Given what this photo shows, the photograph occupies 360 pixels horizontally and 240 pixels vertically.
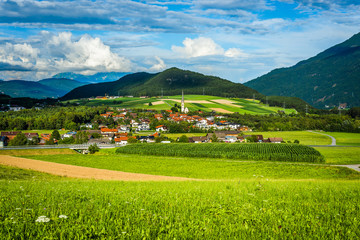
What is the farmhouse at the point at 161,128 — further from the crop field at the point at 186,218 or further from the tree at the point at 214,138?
the crop field at the point at 186,218

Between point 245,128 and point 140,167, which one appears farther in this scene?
point 245,128

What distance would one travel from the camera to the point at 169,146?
71562mm

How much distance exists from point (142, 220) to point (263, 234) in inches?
99.1

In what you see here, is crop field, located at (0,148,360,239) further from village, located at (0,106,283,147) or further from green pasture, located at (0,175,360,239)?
village, located at (0,106,283,147)

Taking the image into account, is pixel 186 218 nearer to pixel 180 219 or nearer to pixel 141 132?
pixel 180 219

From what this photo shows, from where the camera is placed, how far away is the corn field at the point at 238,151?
5788cm

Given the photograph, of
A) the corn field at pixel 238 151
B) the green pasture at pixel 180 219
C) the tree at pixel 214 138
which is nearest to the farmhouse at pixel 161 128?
the tree at pixel 214 138

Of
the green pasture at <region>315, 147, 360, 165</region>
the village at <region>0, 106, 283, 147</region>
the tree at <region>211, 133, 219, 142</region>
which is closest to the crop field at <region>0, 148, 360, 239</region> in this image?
the green pasture at <region>315, 147, 360, 165</region>

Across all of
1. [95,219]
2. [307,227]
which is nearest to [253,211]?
[307,227]

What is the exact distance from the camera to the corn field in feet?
190

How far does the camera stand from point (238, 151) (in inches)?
2470

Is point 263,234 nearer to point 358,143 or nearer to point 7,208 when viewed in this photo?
point 7,208

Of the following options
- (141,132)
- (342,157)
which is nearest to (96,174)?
(342,157)

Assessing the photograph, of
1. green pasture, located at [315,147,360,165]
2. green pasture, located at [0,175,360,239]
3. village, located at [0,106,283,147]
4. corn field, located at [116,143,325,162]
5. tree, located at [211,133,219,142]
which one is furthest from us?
tree, located at [211,133,219,142]
